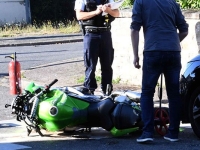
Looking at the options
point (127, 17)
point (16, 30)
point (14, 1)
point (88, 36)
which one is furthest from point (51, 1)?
point (88, 36)

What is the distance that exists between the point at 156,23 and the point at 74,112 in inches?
55.4

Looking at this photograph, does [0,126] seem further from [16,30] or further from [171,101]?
[16,30]

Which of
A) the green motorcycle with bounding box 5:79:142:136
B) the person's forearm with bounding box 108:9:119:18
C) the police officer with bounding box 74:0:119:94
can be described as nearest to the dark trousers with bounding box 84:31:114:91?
the police officer with bounding box 74:0:119:94

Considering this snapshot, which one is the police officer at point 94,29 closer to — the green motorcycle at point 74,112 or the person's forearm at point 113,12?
the person's forearm at point 113,12

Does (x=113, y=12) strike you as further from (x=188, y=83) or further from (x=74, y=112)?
(x=74, y=112)

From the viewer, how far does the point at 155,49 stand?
709 centimetres

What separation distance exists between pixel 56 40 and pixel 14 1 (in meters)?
14.5

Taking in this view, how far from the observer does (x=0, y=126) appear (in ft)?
28.2

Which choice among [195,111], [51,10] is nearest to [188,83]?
[195,111]

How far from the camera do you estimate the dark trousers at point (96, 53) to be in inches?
357

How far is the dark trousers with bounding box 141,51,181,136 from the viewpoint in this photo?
7129 mm

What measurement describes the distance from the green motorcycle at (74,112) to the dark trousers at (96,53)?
5.08 ft

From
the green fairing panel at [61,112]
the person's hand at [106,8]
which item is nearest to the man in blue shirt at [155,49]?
the green fairing panel at [61,112]

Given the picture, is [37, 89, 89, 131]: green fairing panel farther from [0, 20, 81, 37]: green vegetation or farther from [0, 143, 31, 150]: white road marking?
[0, 20, 81, 37]: green vegetation
